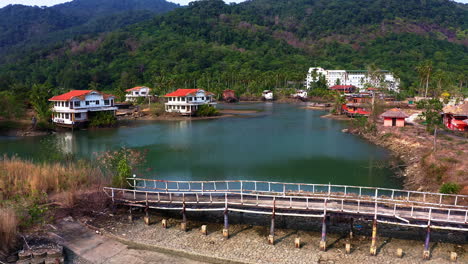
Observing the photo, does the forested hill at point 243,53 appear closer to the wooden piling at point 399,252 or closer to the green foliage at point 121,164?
the green foliage at point 121,164

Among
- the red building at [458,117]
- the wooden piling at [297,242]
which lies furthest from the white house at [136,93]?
the wooden piling at [297,242]

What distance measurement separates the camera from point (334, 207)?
17.1 meters

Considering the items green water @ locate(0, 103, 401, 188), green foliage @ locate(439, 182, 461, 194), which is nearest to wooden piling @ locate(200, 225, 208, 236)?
green water @ locate(0, 103, 401, 188)

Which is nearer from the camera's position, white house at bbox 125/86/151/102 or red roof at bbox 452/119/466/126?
red roof at bbox 452/119/466/126

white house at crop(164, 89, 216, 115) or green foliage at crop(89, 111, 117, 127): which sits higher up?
white house at crop(164, 89, 216, 115)

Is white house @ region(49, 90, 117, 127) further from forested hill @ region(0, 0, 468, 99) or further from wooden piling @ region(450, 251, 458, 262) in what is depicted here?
wooden piling @ region(450, 251, 458, 262)

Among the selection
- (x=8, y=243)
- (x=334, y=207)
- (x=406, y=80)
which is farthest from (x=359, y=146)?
(x=406, y=80)

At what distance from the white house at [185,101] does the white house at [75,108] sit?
47.4ft

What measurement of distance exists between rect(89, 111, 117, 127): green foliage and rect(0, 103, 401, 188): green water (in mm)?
1902

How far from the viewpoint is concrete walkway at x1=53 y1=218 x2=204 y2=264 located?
51.4ft

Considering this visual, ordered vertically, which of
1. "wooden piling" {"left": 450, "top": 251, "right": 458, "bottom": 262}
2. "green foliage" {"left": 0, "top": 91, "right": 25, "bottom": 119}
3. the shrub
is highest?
"green foliage" {"left": 0, "top": 91, "right": 25, "bottom": 119}

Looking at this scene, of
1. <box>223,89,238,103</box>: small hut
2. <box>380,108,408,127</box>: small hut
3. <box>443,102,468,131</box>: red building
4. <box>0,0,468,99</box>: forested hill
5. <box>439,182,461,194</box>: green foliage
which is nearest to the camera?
<box>439,182,461,194</box>: green foliage

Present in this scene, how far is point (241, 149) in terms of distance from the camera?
37.2 metres

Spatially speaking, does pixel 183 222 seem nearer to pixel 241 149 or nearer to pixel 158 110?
pixel 241 149
